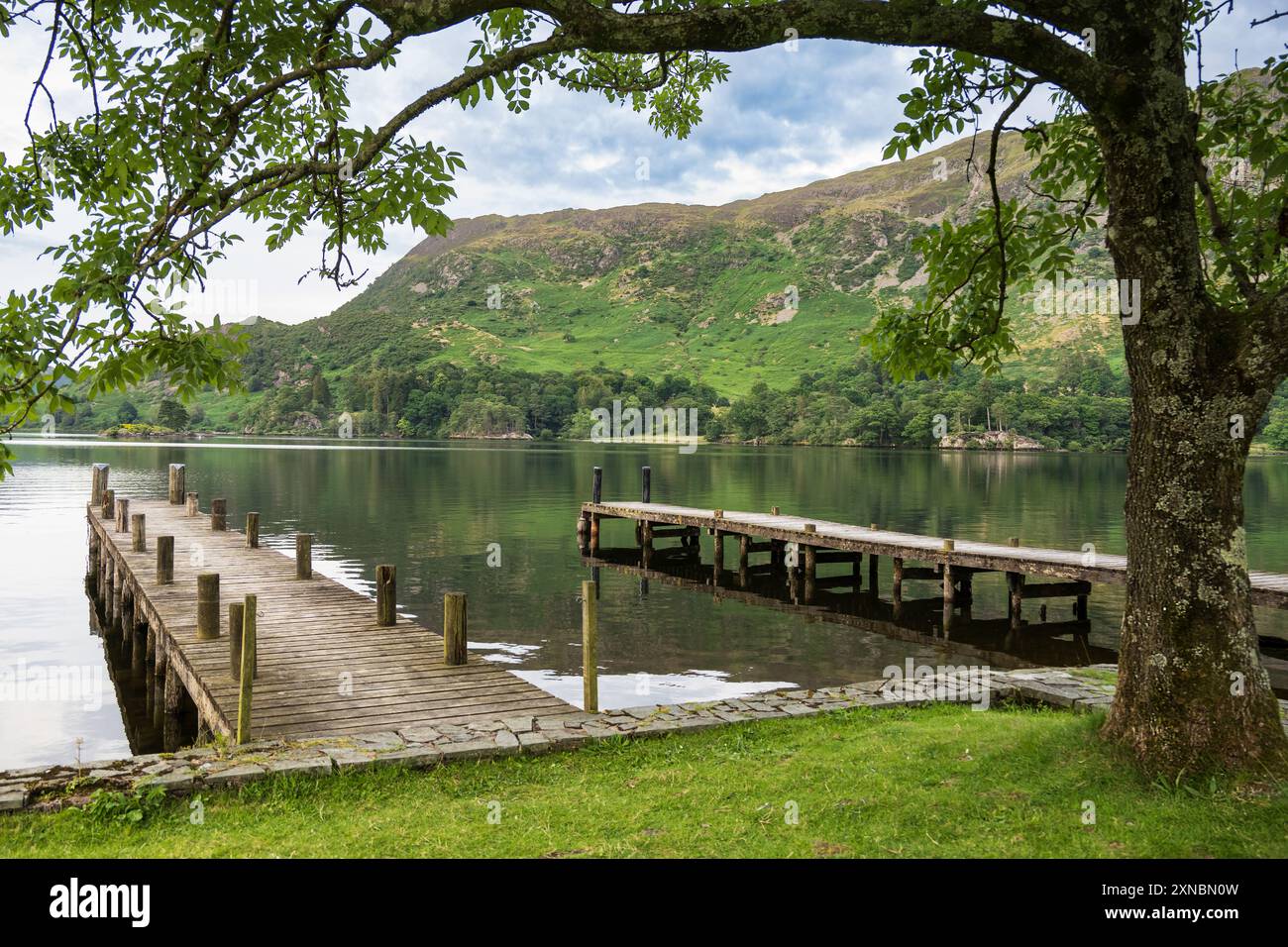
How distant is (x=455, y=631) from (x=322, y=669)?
199cm

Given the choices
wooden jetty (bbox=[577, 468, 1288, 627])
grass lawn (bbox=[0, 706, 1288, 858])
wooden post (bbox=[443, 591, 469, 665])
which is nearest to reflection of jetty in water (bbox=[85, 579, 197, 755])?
wooden post (bbox=[443, 591, 469, 665])

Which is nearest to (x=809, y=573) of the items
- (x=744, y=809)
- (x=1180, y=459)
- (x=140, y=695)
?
(x=140, y=695)

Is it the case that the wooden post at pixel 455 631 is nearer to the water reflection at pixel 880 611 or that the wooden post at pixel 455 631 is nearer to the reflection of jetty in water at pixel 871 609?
the water reflection at pixel 880 611

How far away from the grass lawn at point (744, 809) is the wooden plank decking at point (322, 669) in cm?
268

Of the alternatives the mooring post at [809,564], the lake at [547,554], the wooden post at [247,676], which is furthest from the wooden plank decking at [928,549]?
the wooden post at [247,676]

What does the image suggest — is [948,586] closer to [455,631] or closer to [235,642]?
[455,631]

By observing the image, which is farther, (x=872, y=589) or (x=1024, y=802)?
(x=872, y=589)

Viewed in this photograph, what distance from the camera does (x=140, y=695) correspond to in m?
19.6

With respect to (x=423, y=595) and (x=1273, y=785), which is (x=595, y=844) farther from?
(x=423, y=595)

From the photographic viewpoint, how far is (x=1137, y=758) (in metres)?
7.23
